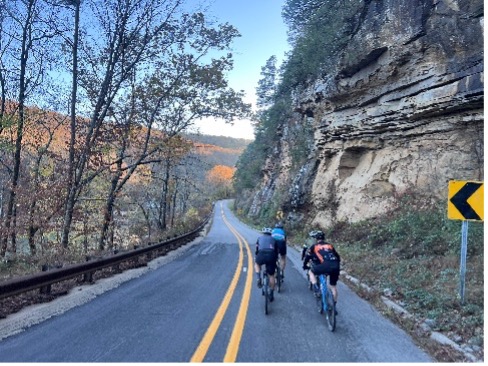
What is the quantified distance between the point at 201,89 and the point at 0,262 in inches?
575

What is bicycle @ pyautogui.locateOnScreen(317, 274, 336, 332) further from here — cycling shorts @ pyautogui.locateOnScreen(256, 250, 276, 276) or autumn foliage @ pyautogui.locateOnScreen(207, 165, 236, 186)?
autumn foliage @ pyautogui.locateOnScreen(207, 165, 236, 186)

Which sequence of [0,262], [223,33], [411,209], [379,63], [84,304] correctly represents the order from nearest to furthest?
1. [84,304]
2. [0,262]
3. [411,209]
4. [379,63]
5. [223,33]

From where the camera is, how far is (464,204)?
294 inches

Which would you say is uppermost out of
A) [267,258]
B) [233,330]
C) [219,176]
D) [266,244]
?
[219,176]

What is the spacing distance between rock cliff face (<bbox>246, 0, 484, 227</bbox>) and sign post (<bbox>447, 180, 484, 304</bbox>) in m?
7.65

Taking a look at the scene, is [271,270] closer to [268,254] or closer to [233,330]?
[268,254]

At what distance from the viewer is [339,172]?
887 inches

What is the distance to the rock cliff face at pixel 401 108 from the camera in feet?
47.5

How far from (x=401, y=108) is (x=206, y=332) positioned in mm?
14234

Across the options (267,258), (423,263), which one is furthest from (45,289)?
(423,263)

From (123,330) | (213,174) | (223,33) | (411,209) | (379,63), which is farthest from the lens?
(213,174)

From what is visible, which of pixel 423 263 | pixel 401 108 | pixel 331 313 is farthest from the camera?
pixel 401 108

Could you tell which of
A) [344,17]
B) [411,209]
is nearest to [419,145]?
[411,209]

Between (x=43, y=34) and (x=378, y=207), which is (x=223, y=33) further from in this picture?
(x=378, y=207)
